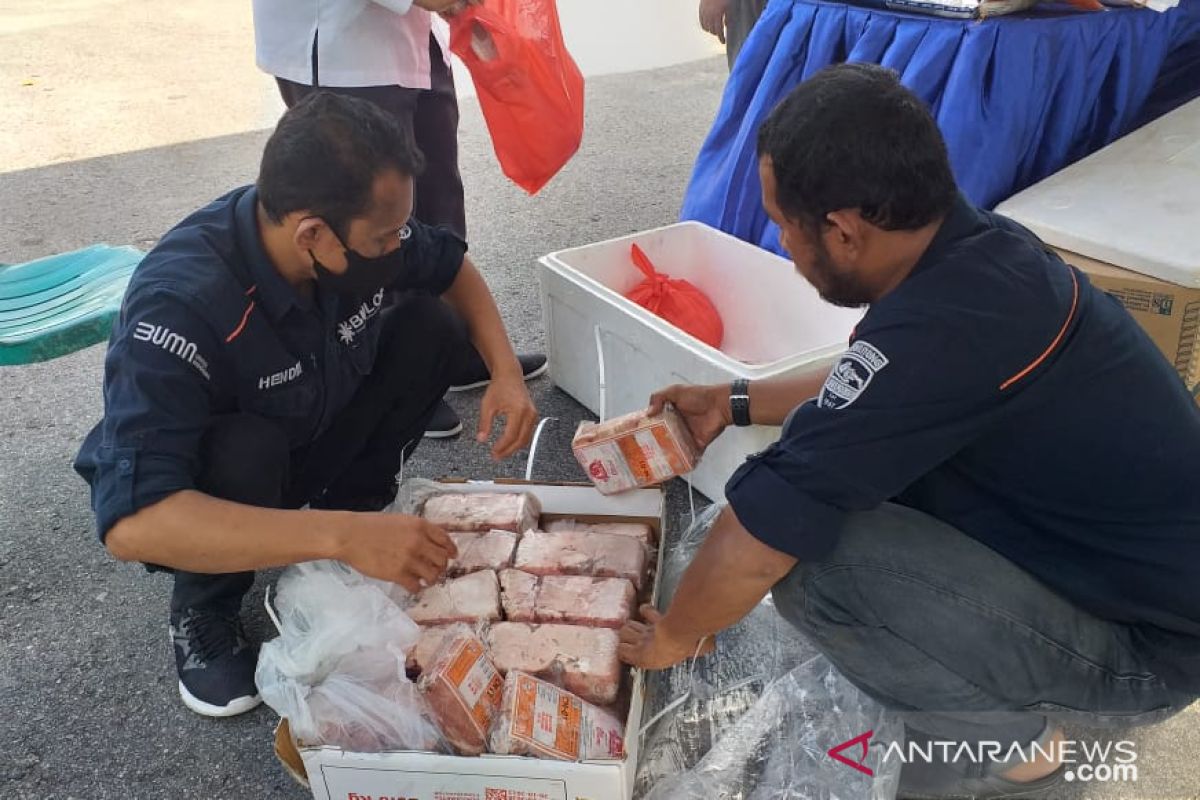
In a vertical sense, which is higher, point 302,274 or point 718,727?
point 302,274

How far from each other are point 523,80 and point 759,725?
169cm

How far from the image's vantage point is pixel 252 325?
166 centimetres

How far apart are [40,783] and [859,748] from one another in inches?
57.9

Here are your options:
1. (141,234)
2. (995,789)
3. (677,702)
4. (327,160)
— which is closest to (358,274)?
(327,160)

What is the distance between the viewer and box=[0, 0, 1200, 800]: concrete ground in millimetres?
1770

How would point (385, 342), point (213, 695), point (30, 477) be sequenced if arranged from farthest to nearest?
point (30, 477) < point (385, 342) < point (213, 695)

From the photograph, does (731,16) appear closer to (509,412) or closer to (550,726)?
(509,412)

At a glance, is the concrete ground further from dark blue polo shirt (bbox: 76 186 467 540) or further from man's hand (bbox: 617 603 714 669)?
man's hand (bbox: 617 603 714 669)

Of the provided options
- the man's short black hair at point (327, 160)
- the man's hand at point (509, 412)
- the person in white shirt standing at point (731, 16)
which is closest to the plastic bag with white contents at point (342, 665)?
the man's hand at point (509, 412)

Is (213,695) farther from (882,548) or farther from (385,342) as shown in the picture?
(882,548)

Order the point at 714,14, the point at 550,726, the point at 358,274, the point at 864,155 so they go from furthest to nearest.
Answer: the point at 714,14 < the point at 358,274 < the point at 550,726 < the point at 864,155

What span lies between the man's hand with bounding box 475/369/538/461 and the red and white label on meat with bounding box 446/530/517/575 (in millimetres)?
173

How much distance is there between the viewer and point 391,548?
1582 mm

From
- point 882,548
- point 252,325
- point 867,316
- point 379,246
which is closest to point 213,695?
point 252,325
